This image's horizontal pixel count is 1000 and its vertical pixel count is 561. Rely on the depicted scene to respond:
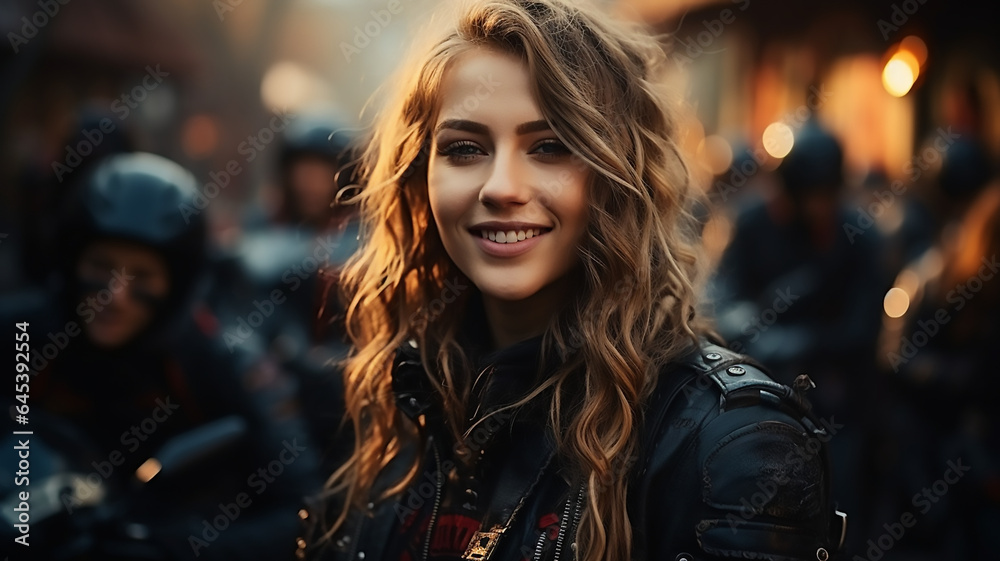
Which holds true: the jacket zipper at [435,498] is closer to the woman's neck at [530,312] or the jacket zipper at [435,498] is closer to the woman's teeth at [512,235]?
the woman's neck at [530,312]

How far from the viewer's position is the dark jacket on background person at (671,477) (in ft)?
5.71

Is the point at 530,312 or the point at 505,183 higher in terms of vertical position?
the point at 505,183

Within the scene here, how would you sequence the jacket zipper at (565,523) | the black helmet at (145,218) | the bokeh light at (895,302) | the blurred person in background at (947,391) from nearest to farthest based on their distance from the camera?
1. the jacket zipper at (565,523)
2. the black helmet at (145,218)
3. the blurred person in background at (947,391)
4. the bokeh light at (895,302)

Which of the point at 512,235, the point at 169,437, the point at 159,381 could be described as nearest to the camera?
the point at 512,235

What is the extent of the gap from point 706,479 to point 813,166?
510 cm

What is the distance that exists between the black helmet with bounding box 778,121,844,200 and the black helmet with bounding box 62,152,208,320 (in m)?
4.04

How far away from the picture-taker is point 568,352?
205cm

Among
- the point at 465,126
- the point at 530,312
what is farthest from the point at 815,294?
the point at 465,126

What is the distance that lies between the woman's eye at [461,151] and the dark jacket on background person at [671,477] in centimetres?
43

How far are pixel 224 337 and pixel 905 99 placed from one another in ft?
36.0

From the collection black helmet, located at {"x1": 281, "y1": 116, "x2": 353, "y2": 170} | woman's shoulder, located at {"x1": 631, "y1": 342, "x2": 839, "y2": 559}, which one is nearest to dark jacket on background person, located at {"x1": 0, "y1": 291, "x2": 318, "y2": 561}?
woman's shoulder, located at {"x1": 631, "y1": 342, "x2": 839, "y2": 559}

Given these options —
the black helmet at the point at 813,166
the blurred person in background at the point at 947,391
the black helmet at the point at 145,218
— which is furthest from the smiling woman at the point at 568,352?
the black helmet at the point at 813,166

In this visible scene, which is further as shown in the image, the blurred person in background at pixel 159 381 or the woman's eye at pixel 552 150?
the blurred person in background at pixel 159 381

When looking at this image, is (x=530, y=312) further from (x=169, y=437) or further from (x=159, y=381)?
(x=159, y=381)
